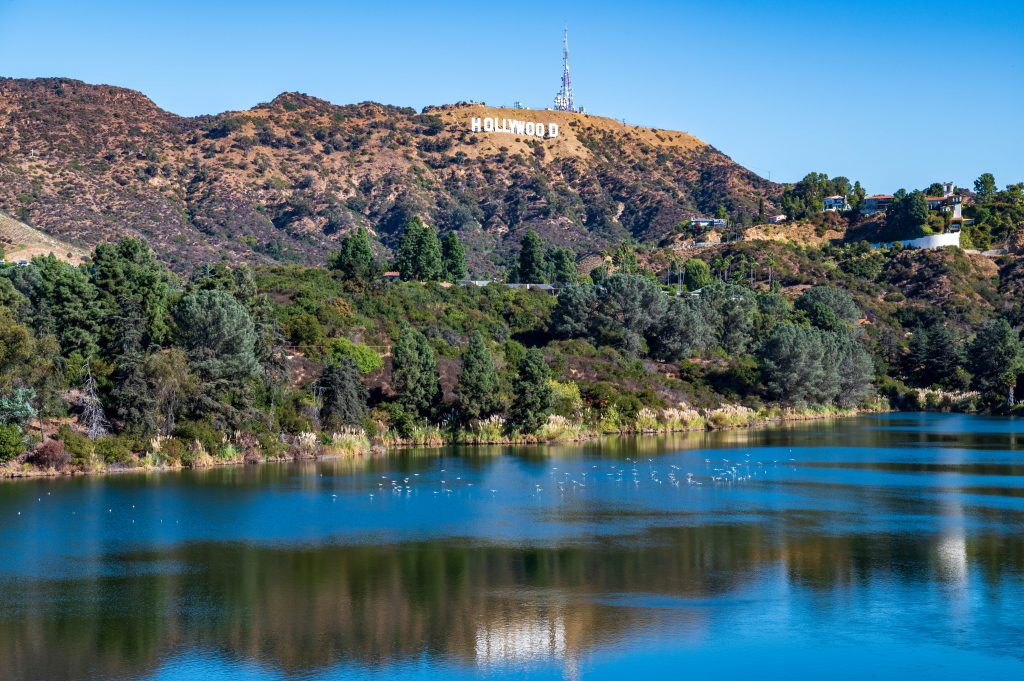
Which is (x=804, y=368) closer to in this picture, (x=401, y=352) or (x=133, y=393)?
(x=401, y=352)

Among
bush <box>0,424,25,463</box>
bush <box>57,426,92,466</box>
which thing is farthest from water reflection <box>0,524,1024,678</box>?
bush <box>57,426,92,466</box>

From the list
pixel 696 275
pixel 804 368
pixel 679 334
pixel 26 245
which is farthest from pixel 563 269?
pixel 26 245

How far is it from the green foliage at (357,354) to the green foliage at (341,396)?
17.7 feet

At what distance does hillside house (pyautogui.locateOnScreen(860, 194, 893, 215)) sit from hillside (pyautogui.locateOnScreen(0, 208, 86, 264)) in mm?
124323

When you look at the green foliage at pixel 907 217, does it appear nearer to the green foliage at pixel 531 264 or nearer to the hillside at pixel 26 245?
the green foliage at pixel 531 264

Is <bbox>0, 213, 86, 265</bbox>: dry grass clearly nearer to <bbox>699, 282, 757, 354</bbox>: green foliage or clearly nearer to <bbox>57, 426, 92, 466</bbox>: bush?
<bbox>57, 426, 92, 466</bbox>: bush

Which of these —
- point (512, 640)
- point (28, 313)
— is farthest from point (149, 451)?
point (512, 640)

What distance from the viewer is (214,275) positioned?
78750 millimetres

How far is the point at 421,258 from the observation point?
12194 centimetres

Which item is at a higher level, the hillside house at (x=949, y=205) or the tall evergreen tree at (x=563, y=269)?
the hillside house at (x=949, y=205)

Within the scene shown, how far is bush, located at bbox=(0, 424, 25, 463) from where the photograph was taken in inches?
2237

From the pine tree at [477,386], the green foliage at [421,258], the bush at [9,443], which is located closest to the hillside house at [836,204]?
the green foliage at [421,258]

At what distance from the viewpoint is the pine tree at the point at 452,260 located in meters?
128

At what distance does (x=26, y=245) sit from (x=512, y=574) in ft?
329
